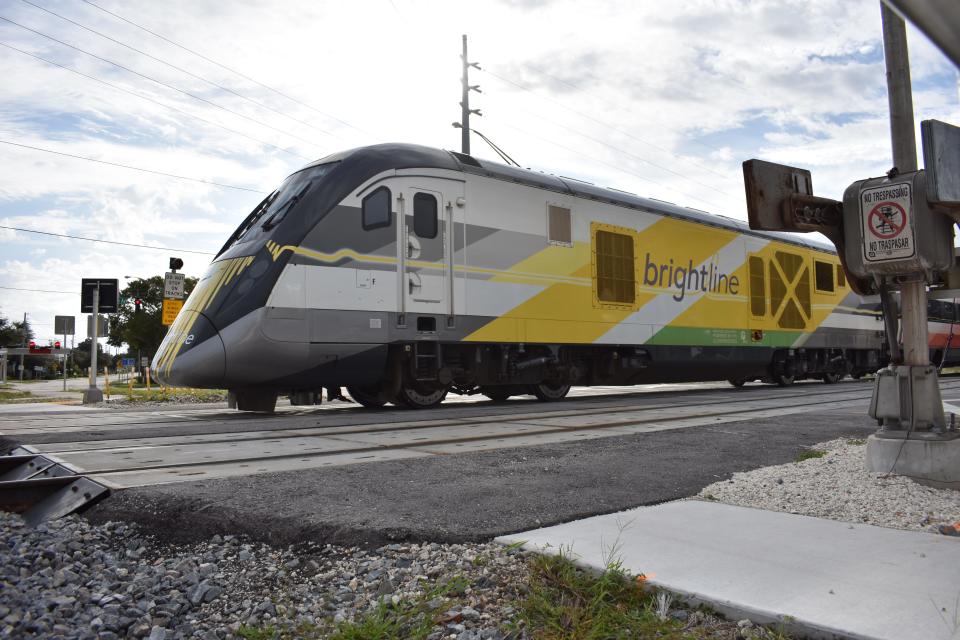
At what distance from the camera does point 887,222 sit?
449cm

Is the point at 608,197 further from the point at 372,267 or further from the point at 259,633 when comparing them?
the point at 259,633

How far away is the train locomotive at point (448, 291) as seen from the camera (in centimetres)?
886

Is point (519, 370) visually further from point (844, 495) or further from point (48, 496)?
point (48, 496)

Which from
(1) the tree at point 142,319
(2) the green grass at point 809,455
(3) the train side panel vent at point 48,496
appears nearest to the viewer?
(3) the train side panel vent at point 48,496

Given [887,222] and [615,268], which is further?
[615,268]

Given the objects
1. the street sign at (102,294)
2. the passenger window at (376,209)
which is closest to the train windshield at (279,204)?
the passenger window at (376,209)

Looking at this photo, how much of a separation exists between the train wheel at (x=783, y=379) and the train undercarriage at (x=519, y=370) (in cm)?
39

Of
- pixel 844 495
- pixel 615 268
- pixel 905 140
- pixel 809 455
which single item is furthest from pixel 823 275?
pixel 844 495

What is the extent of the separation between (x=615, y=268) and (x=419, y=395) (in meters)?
4.34

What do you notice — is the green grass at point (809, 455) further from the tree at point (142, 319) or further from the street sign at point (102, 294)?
the tree at point (142, 319)

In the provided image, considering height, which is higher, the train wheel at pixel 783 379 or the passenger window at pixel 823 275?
the passenger window at pixel 823 275

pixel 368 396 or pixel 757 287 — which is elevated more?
pixel 757 287

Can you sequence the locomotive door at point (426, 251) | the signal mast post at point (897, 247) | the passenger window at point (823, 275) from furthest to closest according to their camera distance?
the passenger window at point (823, 275) → the locomotive door at point (426, 251) → the signal mast post at point (897, 247)

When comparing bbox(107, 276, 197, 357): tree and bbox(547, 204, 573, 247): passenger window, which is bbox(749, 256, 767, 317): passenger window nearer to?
bbox(547, 204, 573, 247): passenger window
